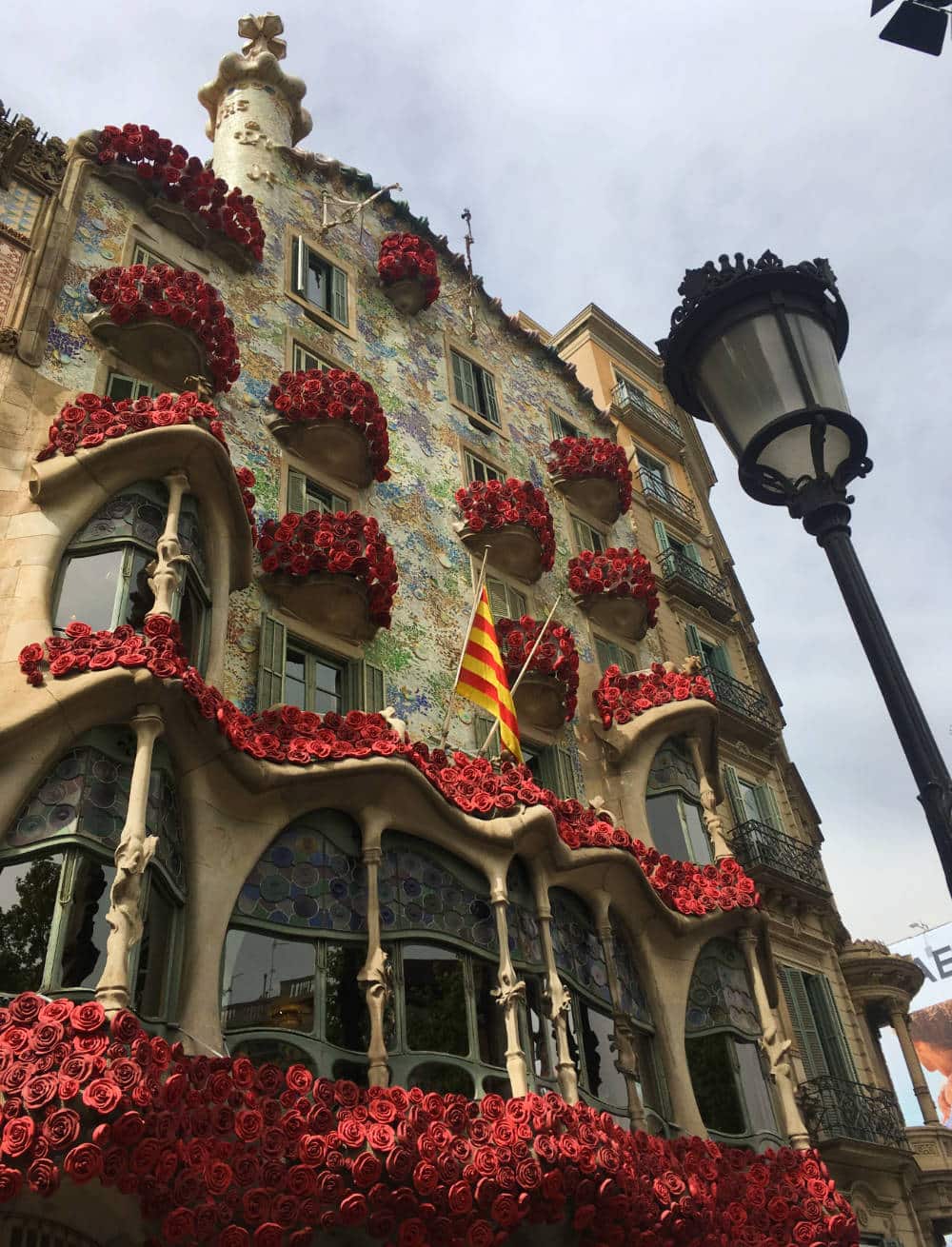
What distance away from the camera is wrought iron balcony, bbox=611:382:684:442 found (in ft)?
97.7

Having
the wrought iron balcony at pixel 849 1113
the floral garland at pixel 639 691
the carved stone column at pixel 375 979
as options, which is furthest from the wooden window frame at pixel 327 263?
the wrought iron balcony at pixel 849 1113

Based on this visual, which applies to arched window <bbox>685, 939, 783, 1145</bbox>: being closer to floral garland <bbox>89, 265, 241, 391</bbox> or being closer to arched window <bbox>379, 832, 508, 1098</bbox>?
arched window <bbox>379, 832, 508, 1098</bbox>

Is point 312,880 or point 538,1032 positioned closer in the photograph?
point 312,880

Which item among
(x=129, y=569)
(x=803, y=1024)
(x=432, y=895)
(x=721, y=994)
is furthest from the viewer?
(x=803, y=1024)

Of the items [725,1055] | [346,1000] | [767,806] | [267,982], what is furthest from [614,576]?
[267,982]

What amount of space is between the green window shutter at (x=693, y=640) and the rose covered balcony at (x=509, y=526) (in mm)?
5895

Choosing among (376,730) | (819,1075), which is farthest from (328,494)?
(819,1075)

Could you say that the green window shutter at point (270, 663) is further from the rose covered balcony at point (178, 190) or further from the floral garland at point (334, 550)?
the rose covered balcony at point (178, 190)

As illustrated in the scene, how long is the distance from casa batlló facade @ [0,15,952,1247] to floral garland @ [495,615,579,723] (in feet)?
0.22

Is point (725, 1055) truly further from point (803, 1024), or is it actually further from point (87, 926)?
point (87, 926)

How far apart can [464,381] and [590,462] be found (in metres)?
3.29

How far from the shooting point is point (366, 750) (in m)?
12.7

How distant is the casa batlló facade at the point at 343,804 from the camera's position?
9656mm

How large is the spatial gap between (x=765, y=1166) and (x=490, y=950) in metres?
4.51
